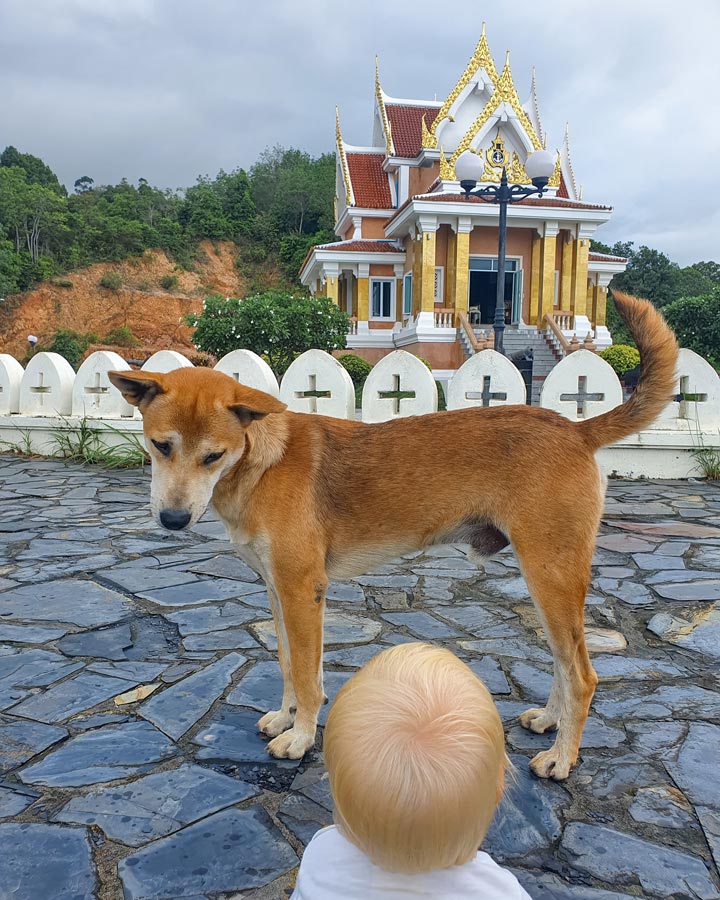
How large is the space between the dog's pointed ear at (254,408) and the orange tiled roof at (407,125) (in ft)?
92.3

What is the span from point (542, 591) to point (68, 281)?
143 feet

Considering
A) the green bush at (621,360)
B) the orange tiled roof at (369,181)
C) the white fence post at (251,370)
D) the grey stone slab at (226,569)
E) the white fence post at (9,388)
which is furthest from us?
the orange tiled roof at (369,181)

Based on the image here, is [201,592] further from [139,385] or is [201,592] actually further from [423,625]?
[139,385]

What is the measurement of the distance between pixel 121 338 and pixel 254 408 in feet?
126

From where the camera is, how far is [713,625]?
3.83m

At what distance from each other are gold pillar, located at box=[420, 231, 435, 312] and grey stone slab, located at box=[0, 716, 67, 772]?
2254 centimetres

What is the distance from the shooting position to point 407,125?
→ 96.0 ft

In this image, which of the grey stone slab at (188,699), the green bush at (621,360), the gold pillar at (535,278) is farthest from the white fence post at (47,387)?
the gold pillar at (535,278)

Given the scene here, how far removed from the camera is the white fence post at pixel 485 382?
25.8 ft

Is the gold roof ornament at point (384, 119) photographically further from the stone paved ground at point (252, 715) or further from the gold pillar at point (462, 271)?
the stone paved ground at point (252, 715)

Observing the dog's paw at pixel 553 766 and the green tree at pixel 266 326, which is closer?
the dog's paw at pixel 553 766

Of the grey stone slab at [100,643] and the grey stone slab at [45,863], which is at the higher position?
the grey stone slab at [100,643]

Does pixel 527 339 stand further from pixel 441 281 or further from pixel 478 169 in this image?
pixel 478 169

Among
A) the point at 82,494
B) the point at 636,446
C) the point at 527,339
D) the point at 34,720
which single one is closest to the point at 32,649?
the point at 34,720
